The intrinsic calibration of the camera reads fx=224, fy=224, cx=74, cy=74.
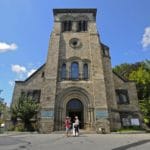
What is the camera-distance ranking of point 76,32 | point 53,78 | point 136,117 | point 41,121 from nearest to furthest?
1. point 41,121
2. point 53,78
3. point 136,117
4. point 76,32

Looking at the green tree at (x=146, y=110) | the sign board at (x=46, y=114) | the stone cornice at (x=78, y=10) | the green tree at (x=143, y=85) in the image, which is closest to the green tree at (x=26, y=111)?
the sign board at (x=46, y=114)

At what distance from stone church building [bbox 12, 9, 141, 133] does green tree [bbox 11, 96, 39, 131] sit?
0.98 metres

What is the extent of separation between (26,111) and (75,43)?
39.5 feet

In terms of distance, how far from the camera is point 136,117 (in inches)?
1233

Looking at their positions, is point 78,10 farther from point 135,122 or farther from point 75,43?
point 135,122

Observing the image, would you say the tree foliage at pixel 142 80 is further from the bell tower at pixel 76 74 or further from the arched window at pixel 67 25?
the arched window at pixel 67 25

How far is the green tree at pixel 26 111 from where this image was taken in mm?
27281

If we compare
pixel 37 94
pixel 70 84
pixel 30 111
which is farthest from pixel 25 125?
pixel 70 84

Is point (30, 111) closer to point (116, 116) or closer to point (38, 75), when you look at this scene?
point (38, 75)

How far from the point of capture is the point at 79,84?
29.5 metres

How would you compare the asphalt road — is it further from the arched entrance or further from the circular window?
the circular window

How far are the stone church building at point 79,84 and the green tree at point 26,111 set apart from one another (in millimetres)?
983

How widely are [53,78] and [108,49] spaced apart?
10.9m

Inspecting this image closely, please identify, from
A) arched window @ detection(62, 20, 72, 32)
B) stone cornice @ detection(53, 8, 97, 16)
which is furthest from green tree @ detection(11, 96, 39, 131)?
stone cornice @ detection(53, 8, 97, 16)
